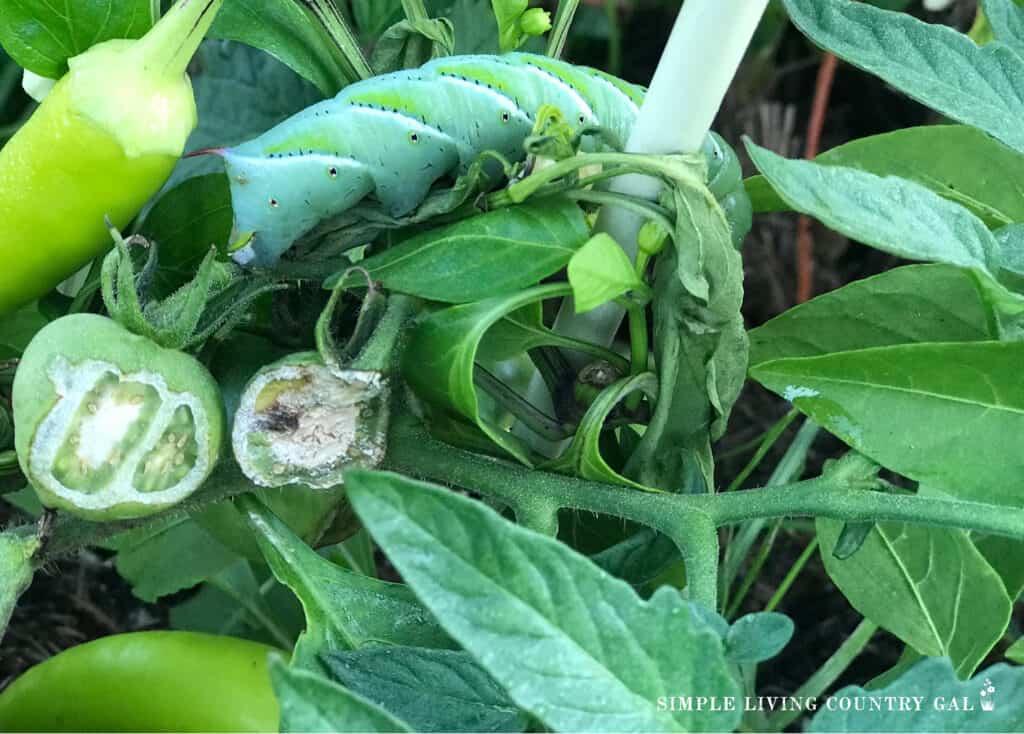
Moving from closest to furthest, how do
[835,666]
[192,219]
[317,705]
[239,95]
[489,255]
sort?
[317,705]
[489,255]
[192,219]
[835,666]
[239,95]

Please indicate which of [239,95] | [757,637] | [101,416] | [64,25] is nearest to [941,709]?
[757,637]

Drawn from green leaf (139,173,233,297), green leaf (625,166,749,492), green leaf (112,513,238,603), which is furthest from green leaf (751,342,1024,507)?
green leaf (112,513,238,603)

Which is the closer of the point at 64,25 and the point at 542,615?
the point at 542,615

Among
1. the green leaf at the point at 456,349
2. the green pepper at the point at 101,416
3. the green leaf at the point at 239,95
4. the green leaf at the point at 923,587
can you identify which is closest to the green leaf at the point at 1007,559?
the green leaf at the point at 923,587

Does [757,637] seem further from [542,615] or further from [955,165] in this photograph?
[955,165]

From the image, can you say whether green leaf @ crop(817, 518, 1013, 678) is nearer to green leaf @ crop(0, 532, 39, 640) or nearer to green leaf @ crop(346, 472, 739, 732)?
green leaf @ crop(346, 472, 739, 732)

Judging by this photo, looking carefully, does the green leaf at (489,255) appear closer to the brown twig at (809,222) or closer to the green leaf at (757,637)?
the green leaf at (757,637)

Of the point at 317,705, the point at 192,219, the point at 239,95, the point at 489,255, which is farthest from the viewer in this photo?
the point at 239,95
